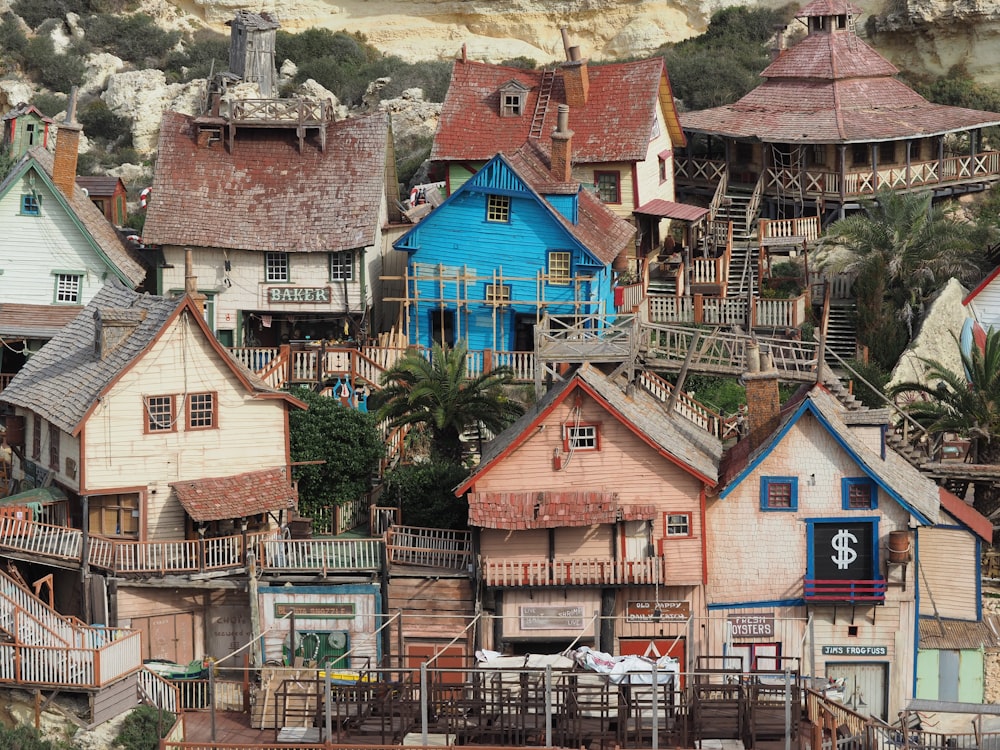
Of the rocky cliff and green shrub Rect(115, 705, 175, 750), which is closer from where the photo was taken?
green shrub Rect(115, 705, 175, 750)

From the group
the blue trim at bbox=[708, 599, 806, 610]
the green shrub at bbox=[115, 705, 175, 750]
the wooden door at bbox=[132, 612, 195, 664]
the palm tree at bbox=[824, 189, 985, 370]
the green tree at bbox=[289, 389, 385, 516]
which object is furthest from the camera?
the palm tree at bbox=[824, 189, 985, 370]

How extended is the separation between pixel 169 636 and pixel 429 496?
719 cm

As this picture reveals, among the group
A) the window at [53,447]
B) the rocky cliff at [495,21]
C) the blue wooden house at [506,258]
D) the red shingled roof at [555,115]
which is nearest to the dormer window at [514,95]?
the red shingled roof at [555,115]

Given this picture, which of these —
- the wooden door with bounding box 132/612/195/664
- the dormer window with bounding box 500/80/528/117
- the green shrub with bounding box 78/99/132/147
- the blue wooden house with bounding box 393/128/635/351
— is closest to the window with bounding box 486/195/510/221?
the blue wooden house with bounding box 393/128/635/351

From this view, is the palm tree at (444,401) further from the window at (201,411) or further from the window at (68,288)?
the window at (68,288)

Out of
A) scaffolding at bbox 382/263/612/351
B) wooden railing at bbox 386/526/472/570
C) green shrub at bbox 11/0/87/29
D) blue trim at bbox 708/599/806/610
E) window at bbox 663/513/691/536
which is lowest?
blue trim at bbox 708/599/806/610

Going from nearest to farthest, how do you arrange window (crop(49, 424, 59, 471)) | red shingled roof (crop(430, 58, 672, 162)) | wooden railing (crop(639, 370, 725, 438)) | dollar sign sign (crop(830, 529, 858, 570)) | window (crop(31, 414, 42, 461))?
dollar sign sign (crop(830, 529, 858, 570)) → window (crop(49, 424, 59, 471)) → window (crop(31, 414, 42, 461)) → wooden railing (crop(639, 370, 725, 438)) → red shingled roof (crop(430, 58, 672, 162))

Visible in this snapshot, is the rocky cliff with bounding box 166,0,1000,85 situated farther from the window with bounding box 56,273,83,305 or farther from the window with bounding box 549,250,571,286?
the window with bounding box 56,273,83,305

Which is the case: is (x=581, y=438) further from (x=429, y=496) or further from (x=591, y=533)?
(x=429, y=496)

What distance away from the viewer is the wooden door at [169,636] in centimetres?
5253

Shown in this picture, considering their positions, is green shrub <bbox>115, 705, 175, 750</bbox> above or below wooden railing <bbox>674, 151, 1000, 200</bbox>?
below

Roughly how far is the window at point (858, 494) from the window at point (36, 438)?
20.1 meters

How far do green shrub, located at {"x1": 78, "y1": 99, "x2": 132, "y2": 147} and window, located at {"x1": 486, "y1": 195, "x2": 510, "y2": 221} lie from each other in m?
33.8

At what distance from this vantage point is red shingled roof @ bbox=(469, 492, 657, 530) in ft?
166
